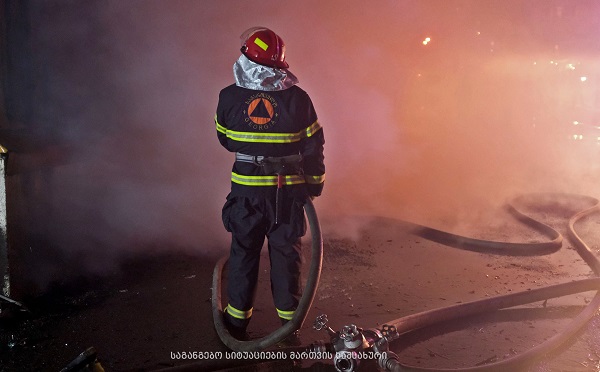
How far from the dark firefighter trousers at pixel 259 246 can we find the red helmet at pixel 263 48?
85 cm

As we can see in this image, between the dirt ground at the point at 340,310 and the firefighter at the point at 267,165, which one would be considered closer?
the firefighter at the point at 267,165

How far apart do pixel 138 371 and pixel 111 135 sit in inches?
110

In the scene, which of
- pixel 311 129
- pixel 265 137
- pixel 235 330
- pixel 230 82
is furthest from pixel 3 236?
pixel 230 82

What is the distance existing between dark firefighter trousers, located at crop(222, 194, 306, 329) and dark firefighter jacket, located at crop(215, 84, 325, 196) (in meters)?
0.10

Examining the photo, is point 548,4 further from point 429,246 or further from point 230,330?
point 230,330

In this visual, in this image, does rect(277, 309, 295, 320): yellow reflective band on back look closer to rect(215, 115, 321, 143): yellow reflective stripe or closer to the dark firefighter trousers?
the dark firefighter trousers

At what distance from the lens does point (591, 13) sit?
690 cm

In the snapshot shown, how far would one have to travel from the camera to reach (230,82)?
552 cm

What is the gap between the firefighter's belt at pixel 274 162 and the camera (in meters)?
2.86

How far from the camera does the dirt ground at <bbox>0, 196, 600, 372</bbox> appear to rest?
2.93m

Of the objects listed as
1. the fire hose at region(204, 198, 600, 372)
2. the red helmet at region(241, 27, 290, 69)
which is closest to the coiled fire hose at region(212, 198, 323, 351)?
the fire hose at region(204, 198, 600, 372)

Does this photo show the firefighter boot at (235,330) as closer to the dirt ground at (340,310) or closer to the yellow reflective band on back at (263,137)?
the dirt ground at (340,310)

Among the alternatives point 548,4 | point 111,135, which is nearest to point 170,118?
point 111,135

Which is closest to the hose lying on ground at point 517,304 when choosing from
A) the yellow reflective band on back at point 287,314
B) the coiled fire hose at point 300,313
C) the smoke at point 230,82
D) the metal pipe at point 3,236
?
the coiled fire hose at point 300,313
